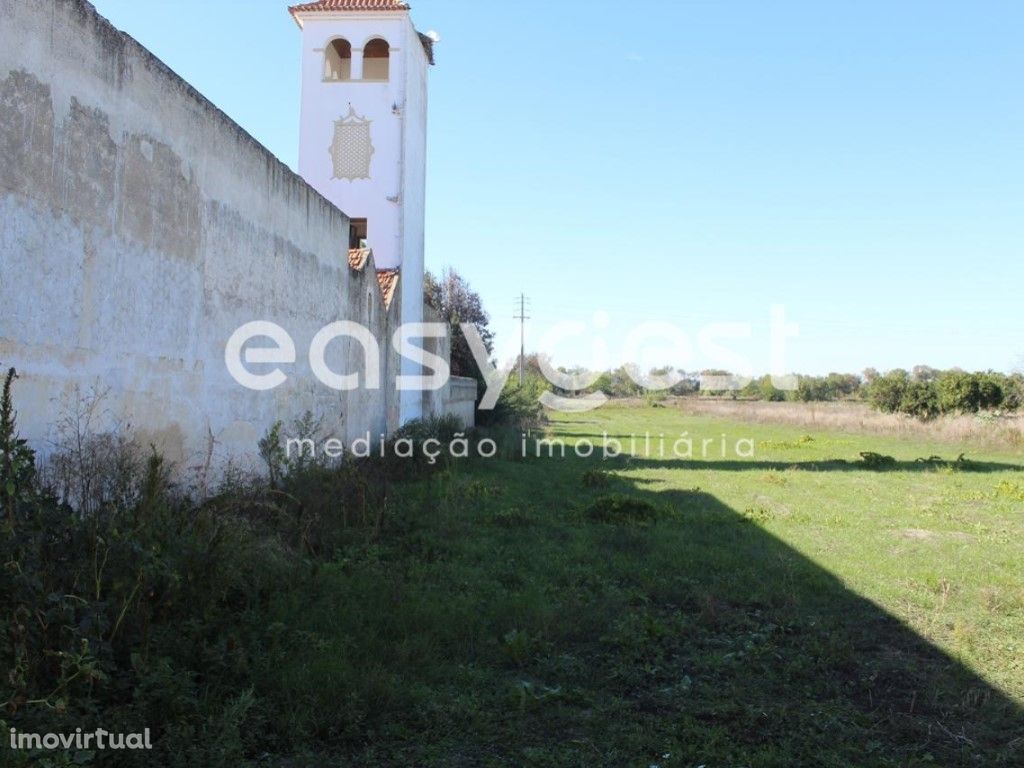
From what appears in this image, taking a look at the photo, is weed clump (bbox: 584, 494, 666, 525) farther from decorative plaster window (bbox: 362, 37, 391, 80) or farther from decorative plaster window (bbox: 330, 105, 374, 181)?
decorative plaster window (bbox: 362, 37, 391, 80)

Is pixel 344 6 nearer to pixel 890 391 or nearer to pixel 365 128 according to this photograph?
pixel 365 128

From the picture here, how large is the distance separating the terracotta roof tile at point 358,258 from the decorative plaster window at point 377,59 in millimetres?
6245

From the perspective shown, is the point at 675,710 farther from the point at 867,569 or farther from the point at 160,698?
the point at 867,569

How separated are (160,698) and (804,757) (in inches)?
113

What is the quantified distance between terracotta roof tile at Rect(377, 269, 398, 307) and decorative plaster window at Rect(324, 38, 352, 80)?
4631mm

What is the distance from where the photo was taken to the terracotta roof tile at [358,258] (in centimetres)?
1271

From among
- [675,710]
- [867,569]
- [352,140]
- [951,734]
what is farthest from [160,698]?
[352,140]

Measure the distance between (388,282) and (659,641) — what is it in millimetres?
11661

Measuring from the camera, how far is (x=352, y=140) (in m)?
16.8

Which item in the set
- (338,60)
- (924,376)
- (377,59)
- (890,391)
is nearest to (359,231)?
(377,59)

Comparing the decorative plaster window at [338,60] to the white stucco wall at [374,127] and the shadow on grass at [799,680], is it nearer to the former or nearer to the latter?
the white stucco wall at [374,127]

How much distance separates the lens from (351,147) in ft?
54.9

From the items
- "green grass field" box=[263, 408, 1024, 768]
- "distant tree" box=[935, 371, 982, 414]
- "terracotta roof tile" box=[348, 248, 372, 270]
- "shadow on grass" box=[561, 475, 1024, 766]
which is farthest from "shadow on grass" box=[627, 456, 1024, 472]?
"distant tree" box=[935, 371, 982, 414]

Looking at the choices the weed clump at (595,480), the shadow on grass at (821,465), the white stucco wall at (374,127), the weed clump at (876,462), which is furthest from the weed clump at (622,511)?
the weed clump at (876,462)
